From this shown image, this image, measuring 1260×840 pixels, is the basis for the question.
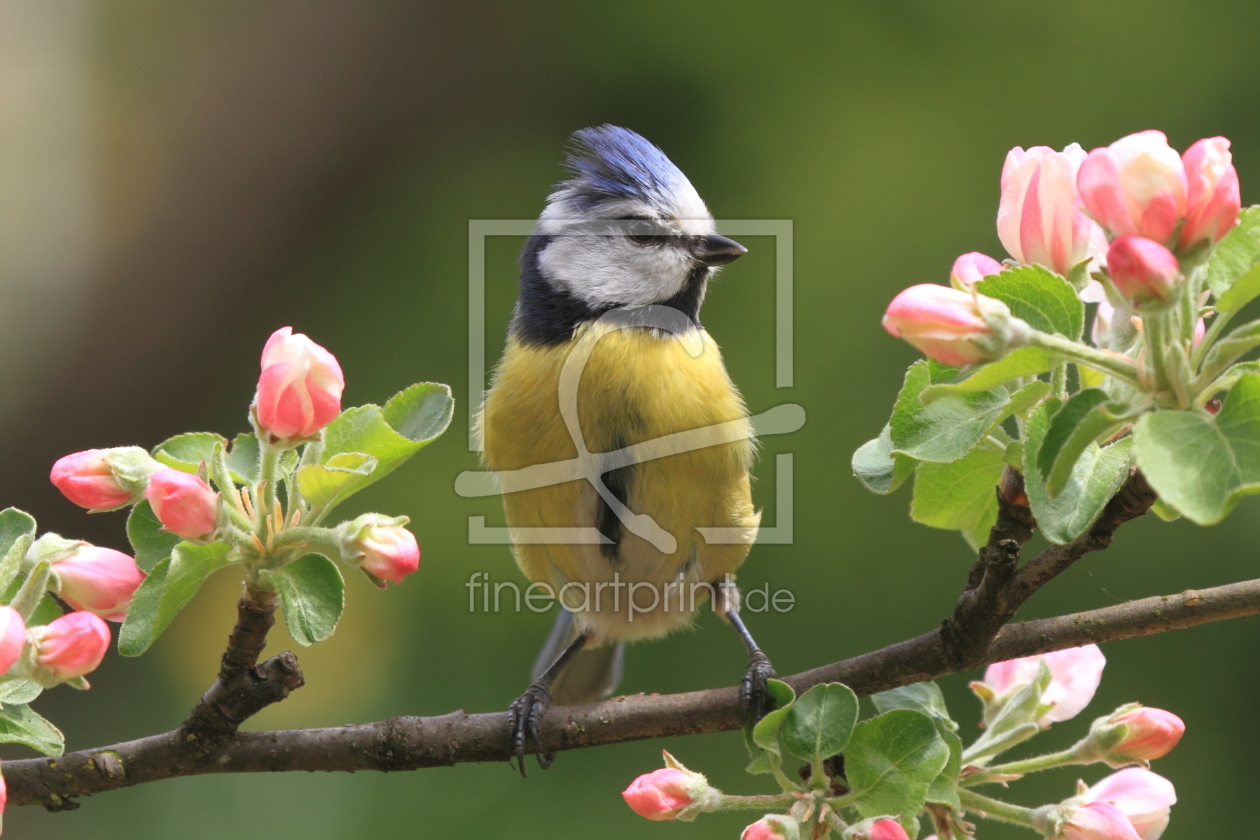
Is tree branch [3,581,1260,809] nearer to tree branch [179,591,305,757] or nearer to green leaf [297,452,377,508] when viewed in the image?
tree branch [179,591,305,757]

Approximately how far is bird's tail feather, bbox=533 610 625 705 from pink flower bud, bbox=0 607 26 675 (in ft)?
5.46

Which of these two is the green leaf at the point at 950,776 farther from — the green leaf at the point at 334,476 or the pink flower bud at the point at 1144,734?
the green leaf at the point at 334,476

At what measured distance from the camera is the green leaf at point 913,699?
1435 mm

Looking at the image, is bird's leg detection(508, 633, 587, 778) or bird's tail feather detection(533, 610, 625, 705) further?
bird's tail feather detection(533, 610, 625, 705)

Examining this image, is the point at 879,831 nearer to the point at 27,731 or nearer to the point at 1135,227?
the point at 1135,227

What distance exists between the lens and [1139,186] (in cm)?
94

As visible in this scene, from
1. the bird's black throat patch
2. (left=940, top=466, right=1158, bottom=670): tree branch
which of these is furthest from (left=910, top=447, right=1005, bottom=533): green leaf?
the bird's black throat patch

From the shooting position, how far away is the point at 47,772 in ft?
4.64

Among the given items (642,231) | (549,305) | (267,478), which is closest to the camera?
(267,478)

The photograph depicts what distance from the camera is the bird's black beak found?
8.25 ft

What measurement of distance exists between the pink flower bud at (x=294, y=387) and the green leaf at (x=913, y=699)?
72 cm

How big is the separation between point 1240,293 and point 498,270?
8.80 ft

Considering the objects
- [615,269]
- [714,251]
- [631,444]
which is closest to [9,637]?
[631,444]

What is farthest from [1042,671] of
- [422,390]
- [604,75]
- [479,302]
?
[604,75]
